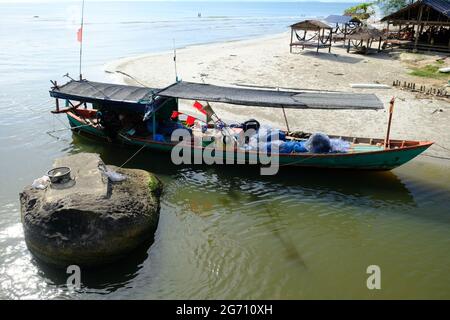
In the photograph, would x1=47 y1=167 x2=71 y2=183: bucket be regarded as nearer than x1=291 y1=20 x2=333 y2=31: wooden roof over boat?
Yes

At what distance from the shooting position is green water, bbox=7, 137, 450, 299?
8750mm

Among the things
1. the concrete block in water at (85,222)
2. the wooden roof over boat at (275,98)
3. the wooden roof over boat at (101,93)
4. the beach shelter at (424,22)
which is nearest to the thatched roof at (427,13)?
the beach shelter at (424,22)

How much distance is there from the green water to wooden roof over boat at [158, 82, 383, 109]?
255 cm

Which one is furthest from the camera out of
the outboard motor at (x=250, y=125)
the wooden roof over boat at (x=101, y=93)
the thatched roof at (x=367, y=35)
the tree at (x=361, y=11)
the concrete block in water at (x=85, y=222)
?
the tree at (x=361, y=11)

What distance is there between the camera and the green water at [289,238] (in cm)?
875

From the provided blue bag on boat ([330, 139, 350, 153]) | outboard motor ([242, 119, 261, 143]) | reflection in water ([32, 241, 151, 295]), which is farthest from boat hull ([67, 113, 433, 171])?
reflection in water ([32, 241, 151, 295])

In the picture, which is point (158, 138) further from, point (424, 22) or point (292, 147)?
point (424, 22)

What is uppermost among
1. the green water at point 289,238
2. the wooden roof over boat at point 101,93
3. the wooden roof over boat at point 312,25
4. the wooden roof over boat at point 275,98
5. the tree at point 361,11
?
the tree at point 361,11

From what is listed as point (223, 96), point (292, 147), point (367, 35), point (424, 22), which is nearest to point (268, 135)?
point (292, 147)

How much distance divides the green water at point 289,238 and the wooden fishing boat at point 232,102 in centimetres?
77

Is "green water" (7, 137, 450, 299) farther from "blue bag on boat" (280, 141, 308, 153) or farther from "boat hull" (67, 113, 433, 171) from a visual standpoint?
"blue bag on boat" (280, 141, 308, 153)

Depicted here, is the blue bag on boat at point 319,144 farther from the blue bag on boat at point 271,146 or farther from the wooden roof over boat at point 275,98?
the wooden roof over boat at point 275,98

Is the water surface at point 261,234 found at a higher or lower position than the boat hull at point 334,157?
lower

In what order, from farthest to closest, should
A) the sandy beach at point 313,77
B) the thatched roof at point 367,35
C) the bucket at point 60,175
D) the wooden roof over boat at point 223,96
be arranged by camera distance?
the thatched roof at point 367,35
the sandy beach at point 313,77
the wooden roof over boat at point 223,96
the bucket at point 60,175
